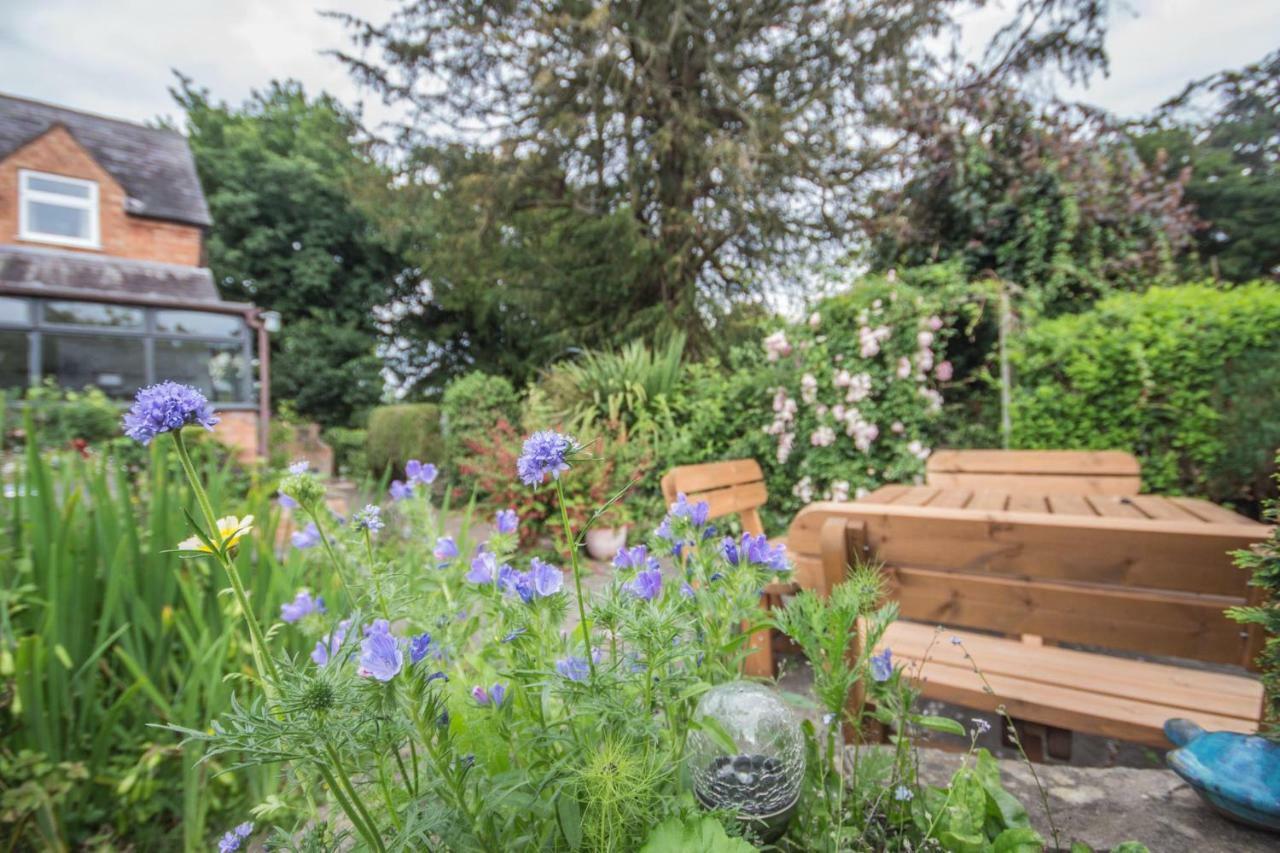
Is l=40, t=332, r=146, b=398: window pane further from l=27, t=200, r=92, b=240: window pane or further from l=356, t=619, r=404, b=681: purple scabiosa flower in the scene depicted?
l=356, t=619, r=404, b=681: purple scabiosa flower

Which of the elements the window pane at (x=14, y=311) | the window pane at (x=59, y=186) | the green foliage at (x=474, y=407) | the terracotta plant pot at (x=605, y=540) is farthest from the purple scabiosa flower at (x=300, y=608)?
the window pane at (x=59, y=186)

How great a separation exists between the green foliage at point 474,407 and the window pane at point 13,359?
8.15 meters

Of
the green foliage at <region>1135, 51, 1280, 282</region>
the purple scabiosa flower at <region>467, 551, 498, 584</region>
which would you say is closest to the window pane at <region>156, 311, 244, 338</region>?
the purple scabiosa flower at <region>467, 551, 498, 584</region>

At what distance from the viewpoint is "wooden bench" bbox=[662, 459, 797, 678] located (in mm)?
1858

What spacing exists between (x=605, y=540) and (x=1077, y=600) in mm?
3302

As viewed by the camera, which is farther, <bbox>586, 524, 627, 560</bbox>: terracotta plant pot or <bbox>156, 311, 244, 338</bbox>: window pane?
<bbox>156, 311, 244, 338</bbox>: window pane

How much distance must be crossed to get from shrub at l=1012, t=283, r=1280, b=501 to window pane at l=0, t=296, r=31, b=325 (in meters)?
14.0

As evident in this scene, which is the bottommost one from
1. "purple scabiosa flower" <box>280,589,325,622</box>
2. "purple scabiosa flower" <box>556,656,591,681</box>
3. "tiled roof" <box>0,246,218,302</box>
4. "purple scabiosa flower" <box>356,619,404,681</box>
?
"purple scabiosa flower" <box>280,589,325,622</box>

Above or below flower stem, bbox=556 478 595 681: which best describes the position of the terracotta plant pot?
below

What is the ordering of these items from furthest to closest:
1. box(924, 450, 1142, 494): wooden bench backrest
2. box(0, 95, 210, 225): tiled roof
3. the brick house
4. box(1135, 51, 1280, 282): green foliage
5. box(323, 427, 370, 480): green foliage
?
box(323, 427, 370, 480): green foliage, box(0, 95, 210, 225): tiled roof, the brick house, box(1135, 51, 1280, 282): green foliage, box(924, 450, 1142, 494): wooden bench backrest

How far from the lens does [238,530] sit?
59 cm

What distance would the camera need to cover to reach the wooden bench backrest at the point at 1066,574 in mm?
1243

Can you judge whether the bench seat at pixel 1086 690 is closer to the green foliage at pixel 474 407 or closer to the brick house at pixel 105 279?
the green foliage at pixel 474 407

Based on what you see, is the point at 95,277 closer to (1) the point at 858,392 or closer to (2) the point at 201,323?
(2) the point at 201,323
